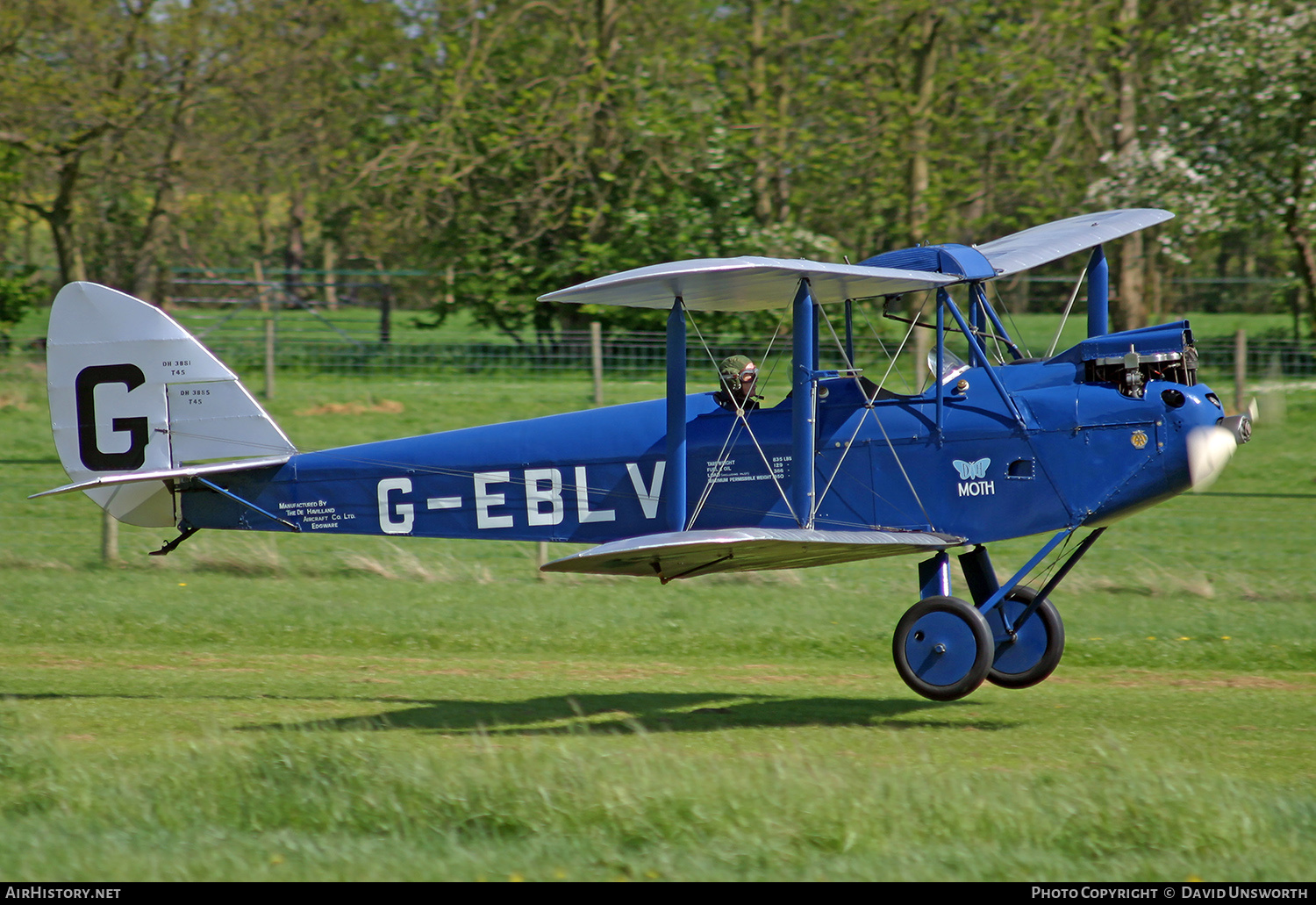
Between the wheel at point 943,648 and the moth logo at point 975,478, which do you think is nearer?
the wheel at point 943,648

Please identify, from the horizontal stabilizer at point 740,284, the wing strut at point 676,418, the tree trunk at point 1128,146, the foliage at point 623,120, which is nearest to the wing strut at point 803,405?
the horizontal stabilizer at point 740,284

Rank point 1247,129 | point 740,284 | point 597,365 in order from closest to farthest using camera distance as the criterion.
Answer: point 740,284 < point 597,365 < point 1247,129

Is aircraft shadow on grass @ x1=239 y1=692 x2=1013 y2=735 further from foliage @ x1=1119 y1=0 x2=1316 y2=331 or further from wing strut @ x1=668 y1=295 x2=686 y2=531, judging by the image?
foliage @ x1=1119 y1=0 x2=1316 y2=331

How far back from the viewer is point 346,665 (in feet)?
32.3

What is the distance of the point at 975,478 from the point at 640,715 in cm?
263

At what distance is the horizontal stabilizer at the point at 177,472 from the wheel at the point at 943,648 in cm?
437

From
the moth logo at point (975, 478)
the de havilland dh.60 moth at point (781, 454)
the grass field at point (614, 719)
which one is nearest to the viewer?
the grass field at point (614, 719)

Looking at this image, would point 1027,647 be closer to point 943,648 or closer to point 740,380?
point 943,648

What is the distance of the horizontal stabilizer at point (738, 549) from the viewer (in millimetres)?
6715

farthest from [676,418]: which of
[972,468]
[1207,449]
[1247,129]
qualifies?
[1247,129]

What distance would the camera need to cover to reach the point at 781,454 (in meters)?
7.92

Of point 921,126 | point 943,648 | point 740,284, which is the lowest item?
point 943,648

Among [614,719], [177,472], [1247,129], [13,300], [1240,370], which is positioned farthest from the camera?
[13,300]

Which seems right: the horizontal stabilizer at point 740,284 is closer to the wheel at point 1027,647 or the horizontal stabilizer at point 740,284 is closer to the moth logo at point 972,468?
the moth logo at point 972,468
